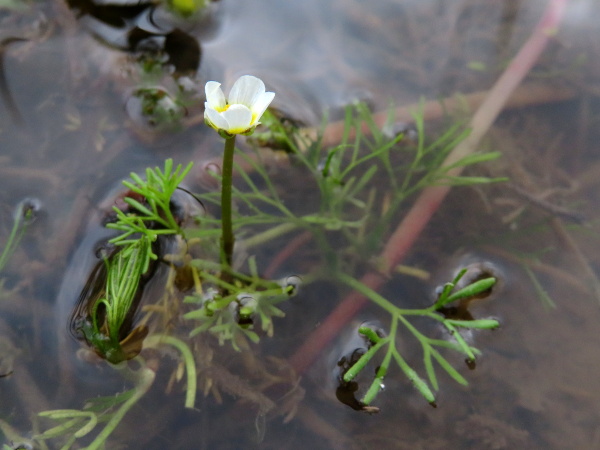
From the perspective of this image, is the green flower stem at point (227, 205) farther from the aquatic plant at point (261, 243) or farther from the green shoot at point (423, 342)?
the green shoot at point (423, 342)

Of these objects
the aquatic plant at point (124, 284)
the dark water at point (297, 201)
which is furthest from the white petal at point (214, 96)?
the dark water at point (297, 201)

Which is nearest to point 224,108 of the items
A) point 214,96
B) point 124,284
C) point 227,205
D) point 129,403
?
point 214,96

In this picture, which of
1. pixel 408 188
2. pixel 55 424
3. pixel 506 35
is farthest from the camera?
pixel 506 35

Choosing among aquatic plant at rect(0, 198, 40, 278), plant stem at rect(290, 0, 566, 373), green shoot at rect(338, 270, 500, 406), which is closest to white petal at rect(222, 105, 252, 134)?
green shoot at rect(338, 270, 500, 406)

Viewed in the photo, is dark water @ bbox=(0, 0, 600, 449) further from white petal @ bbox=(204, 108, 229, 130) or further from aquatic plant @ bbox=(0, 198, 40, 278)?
white petal @ bbox=(204, 108, 229, 130)

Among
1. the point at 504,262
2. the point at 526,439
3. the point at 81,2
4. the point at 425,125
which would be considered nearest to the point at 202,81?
Answer: the point at 81,2

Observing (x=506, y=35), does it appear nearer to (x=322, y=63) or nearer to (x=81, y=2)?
(x=322, y=63)
